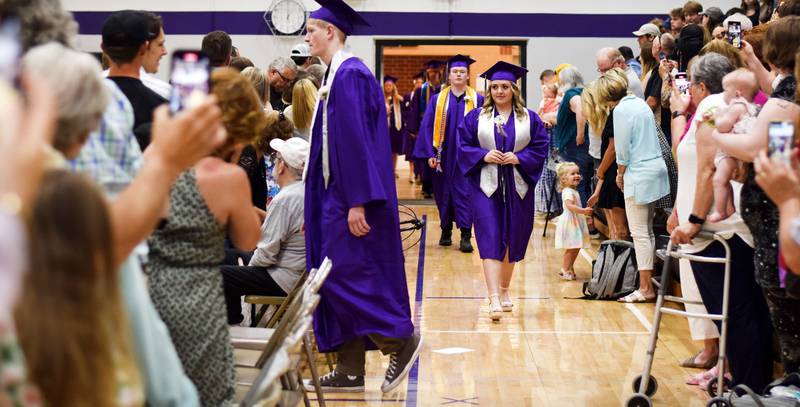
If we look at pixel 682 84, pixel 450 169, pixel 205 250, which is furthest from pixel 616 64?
pixel 205 250

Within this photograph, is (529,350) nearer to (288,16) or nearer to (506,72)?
(506,72)

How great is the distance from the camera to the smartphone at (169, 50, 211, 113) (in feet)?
7.48

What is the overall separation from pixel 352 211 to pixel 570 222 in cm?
385

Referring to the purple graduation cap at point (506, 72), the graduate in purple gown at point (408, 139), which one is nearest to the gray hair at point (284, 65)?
the purple graduation cap at point (506, 72)

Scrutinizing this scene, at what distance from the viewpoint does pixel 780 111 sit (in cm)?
374

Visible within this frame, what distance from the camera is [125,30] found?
3637 mm

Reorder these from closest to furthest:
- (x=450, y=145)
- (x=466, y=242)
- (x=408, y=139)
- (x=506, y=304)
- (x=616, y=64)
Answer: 1. (x=506, y=304)
2. (x=616, y=64)
3. (x=450, y=145)
4. (x=466, y=242)
5. (x=408, y=139)

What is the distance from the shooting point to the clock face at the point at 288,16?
13.6m

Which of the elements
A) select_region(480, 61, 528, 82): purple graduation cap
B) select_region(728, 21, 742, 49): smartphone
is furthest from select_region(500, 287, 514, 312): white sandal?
select_region(728, 21, 742, 49): smartphone

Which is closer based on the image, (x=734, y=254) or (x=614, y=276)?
(x=734, y=254)

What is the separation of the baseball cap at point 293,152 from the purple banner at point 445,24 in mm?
8395

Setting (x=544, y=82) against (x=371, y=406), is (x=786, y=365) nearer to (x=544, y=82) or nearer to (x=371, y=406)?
(x=371, y=406)

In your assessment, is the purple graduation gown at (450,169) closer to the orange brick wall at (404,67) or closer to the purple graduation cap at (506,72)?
the purple graduation cap at (506,72)

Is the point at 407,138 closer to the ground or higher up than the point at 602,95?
closer to the ground
